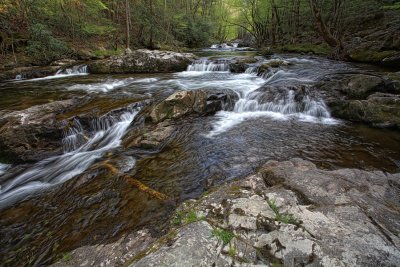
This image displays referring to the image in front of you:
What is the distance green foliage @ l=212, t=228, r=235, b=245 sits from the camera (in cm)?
208

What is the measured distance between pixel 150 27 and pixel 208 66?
11911 millimetres

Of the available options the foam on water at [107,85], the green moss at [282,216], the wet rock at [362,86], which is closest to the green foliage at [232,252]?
the green moss at [282,216]

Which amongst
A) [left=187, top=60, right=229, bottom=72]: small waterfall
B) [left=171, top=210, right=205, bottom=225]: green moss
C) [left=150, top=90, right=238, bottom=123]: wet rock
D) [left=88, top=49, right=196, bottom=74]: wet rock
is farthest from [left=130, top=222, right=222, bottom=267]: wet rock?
[left=187, top=60, right=229, bottom=72]: small waterfall

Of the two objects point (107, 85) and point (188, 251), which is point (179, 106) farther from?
point (188, 251)

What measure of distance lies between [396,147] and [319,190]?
3.43 meters

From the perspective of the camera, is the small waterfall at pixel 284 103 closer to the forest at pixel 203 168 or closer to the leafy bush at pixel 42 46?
the forest at pixel 203 168

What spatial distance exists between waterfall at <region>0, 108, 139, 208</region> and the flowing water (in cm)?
2

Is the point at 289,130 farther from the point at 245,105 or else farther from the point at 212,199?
the point at 212,199

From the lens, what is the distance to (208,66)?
1447cm

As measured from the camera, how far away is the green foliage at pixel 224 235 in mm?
2077

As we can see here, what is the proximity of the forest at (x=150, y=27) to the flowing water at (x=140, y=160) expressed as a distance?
690cm

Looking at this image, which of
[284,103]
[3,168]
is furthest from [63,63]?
[284,103]

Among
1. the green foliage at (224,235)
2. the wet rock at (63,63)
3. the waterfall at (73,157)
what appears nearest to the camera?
the green foliage at (224,235)

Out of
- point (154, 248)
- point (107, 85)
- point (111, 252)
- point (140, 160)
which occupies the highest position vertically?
point (107, 85)
